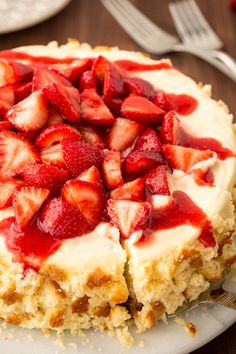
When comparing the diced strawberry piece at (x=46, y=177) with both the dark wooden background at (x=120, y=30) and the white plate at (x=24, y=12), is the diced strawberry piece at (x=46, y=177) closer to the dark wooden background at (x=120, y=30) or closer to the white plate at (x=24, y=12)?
the dark wooden background at (x=120, y=30)

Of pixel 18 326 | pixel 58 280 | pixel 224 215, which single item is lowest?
pixel 18 326

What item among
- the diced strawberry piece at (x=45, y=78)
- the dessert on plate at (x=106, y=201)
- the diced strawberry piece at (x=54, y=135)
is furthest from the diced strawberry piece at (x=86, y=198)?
the diced strawberry piece at (x=45, y=78)


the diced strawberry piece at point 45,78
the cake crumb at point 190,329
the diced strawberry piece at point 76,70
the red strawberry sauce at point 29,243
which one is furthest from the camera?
the diced strawberry piece at point 76,70

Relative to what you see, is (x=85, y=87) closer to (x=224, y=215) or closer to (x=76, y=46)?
(x=76, y=46)

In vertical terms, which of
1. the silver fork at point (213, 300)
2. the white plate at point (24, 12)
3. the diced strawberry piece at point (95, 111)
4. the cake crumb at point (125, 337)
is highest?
the diced strawberry piece at point (95, 111)

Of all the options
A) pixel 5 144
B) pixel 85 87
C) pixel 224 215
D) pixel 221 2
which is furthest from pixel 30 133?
pixel 221 2

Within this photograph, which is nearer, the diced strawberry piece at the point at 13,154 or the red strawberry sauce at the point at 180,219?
the red strawberry sauce at the point at 180,219
